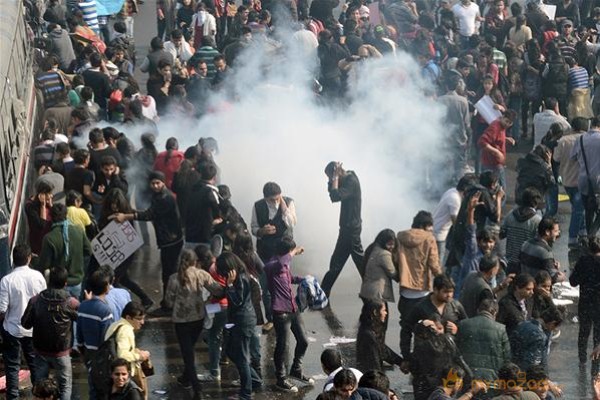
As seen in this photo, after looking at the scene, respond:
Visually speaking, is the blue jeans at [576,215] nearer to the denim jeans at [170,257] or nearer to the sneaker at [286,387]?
the denim jeans at [170,257]

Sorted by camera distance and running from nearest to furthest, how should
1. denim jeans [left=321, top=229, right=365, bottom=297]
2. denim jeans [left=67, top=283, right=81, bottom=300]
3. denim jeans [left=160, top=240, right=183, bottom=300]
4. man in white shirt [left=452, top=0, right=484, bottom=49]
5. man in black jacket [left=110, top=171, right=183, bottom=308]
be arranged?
denim jeans [left=67, top=283, right=81, bottom=300]
man in black jacket [left=110, top=171, right=183, bottom=308]
denim jeans [left=160, top=240, right=183, bottom=300]
denim jeans [left=321, top=229, right=365, bottom=297]
man in white shirt [left=452, top=0, right=484, bottom=49]

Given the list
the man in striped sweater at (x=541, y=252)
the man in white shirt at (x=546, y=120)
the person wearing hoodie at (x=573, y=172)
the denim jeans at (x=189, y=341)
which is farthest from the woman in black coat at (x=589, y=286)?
the man in white shirt at (x=546, y=120)

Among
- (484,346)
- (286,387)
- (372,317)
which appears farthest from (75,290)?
(484,346)

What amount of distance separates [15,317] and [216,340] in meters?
1.75

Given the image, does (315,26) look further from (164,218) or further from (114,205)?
(114,205)

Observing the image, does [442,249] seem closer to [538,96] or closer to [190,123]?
[190,123]

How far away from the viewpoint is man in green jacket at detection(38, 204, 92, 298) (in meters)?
13.8

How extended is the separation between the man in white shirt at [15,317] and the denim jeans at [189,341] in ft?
3.93

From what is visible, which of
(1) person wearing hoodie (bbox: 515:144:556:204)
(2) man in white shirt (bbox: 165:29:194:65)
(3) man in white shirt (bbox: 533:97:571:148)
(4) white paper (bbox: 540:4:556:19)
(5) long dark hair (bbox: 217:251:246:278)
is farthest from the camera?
(4) white paper (bbox: 540:4:556:19)

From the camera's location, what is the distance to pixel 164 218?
49.3 ft

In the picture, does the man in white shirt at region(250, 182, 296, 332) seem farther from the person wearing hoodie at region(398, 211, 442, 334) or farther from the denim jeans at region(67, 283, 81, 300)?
the denim jeans at region(67, 283, 81, 300)

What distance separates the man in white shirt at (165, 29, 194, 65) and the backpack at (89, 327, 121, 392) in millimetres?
12623

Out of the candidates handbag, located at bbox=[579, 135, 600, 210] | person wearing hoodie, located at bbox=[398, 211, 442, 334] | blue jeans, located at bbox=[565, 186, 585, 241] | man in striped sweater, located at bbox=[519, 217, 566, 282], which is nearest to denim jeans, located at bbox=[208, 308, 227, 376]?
person wearing hoodie, located at bbox=[398, 211, 442, 334]

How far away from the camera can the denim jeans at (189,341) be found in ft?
42.1
